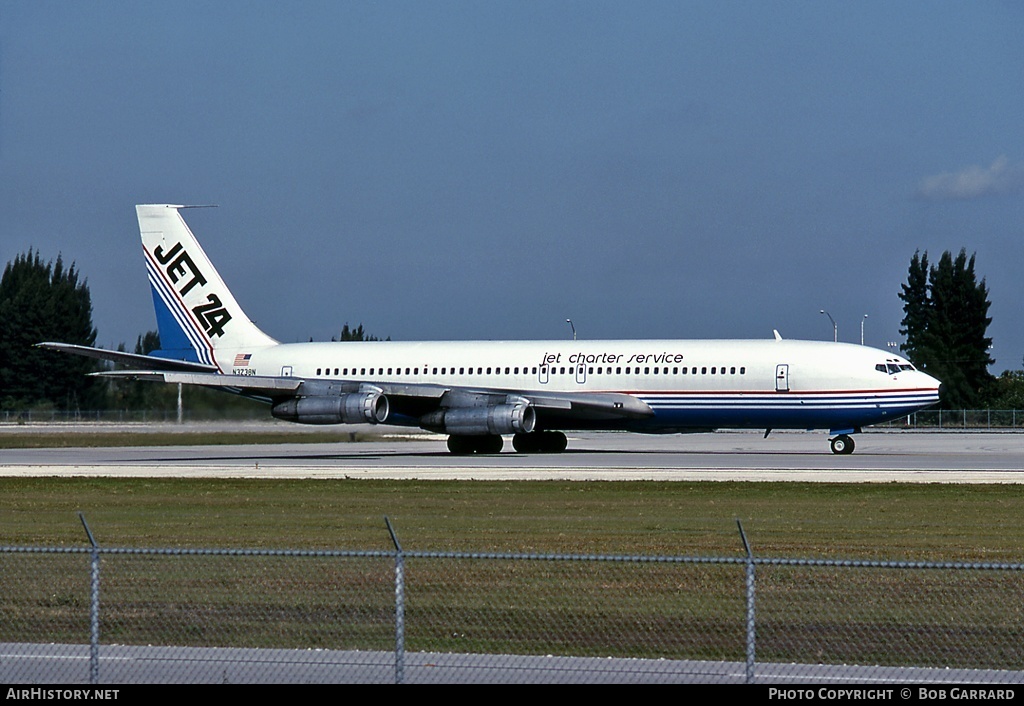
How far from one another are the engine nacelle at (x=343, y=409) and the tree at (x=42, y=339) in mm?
45079

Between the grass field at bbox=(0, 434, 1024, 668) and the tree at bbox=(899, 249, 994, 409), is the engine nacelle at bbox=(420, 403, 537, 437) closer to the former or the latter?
the grass field at bbox=(0, 434, 1024, 668)

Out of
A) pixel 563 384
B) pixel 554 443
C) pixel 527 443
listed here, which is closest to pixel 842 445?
pixel 563 384

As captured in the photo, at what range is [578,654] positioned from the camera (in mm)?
13969

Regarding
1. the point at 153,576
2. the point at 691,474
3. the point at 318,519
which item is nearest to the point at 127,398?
the point at 691,474

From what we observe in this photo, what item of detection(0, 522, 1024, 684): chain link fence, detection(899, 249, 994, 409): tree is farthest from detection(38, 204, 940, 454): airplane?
detection(899, 249, 994, 409): tree

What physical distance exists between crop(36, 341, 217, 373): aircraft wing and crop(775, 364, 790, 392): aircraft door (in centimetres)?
2291

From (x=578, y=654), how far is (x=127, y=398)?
2450 inches

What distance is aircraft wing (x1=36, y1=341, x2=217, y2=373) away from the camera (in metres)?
53.5

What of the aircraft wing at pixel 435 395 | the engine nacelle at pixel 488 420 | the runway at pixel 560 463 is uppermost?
the aircraft wing at pixel 435 395

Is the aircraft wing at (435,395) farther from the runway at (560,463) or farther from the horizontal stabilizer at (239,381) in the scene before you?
the runway at (560,463)

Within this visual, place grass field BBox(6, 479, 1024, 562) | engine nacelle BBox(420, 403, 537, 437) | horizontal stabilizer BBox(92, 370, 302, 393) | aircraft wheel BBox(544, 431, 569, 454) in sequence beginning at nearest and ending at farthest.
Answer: grass field BBox(6, 479, 1024, 562) → engine nacelle BBox(420, 403, 537, 437) → horizontal stabilizer BBox(92, 370, 302, 393) → aircraft wheel BBox(544, 431, 569, 454)

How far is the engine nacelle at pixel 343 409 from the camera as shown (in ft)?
169

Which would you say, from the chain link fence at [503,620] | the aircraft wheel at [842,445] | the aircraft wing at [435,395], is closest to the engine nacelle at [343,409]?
the aircraft wing at [435,395]

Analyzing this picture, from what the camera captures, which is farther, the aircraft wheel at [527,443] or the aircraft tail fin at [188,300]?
the aircraft tail fin at [188,300]
